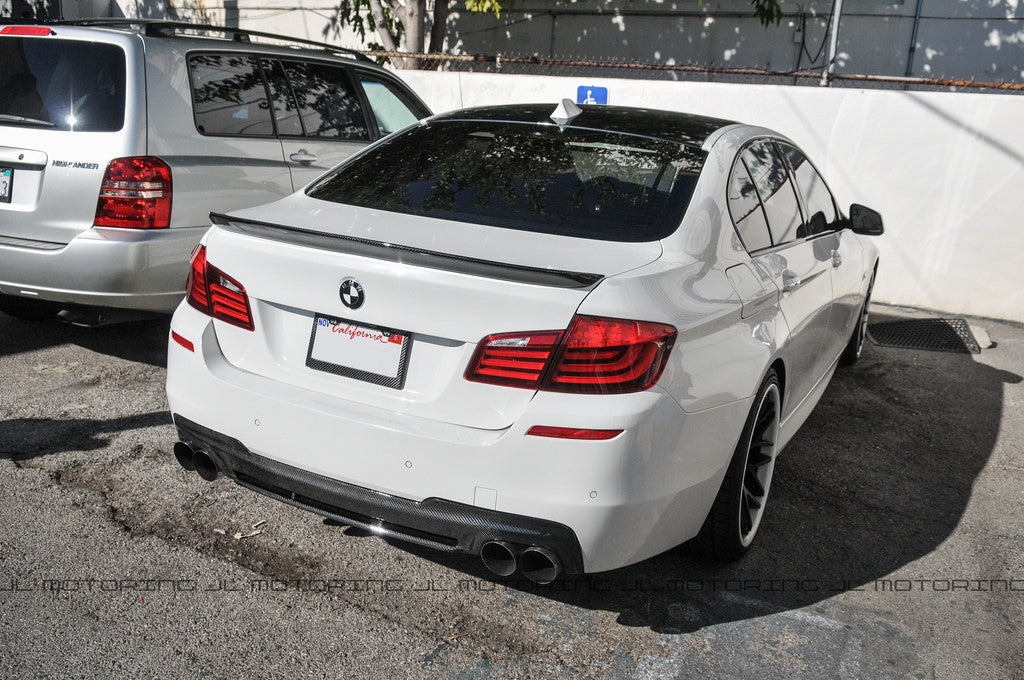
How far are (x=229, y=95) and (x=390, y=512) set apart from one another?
325 cm

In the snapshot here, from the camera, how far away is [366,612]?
9.68 ft

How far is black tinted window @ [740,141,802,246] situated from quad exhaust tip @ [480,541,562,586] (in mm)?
1666

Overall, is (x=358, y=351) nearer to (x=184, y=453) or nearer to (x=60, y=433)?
(x=184, y=453)

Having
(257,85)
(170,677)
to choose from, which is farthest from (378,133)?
(170,677)

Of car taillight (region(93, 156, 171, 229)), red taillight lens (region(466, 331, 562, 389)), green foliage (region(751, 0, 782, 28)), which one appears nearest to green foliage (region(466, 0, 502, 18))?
green foliage (region(751, 0, 782, 28))

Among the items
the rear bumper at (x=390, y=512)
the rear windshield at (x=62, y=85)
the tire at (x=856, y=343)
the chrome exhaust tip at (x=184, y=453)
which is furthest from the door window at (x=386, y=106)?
the rear bumper at (x=390, y=512)

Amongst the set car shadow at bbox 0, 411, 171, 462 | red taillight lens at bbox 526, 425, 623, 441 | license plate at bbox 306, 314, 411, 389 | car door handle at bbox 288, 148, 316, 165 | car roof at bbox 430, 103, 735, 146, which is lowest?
car shadow at bbox 0, 411, 171, 462

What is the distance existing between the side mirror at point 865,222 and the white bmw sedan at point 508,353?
1.36 metres

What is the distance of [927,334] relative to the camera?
7051 millimetres

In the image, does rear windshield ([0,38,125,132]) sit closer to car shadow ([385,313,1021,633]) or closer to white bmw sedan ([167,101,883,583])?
white bmw sedan ([167,101,883,583])

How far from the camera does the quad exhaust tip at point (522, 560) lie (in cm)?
259

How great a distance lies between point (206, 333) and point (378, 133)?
3.44 meters

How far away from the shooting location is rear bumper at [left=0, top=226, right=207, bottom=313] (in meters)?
4.44

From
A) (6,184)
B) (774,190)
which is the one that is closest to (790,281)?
(774,190)
